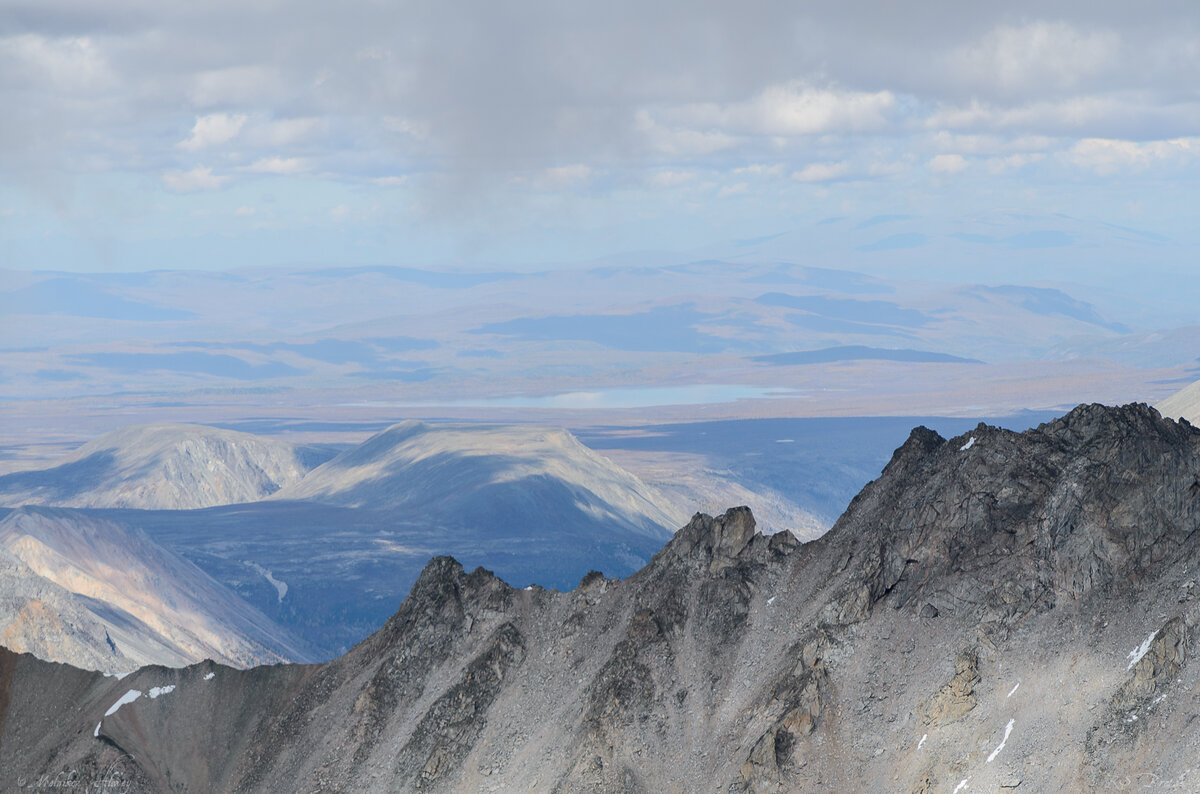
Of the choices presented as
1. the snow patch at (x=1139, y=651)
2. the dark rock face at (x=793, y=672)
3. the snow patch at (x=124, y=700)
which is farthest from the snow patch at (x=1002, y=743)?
the snow patch at (x=124, y=700)

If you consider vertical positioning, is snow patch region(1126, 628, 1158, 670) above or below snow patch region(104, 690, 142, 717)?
above

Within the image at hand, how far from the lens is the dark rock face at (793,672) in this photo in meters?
89.2

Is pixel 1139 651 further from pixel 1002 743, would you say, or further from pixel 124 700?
pixel 124 700

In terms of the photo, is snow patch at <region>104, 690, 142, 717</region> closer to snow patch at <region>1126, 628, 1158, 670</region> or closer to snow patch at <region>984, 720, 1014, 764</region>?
snow patch at <region>984, 720, 1014, 764</region>

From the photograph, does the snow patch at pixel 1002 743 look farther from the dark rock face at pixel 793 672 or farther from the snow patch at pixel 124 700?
the snow patch at pixel 124 700

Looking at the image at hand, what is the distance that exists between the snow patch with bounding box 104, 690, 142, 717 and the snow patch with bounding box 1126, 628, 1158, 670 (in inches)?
2826

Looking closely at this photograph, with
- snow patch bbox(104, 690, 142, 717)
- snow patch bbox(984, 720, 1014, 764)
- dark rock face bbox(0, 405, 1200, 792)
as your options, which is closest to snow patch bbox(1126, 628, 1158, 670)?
dark rock face bbox(0, 405, 1200, 792)

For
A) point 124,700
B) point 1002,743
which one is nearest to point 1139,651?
point 1002,743

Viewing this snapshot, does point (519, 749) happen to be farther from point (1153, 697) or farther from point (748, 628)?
point (1153, 697)

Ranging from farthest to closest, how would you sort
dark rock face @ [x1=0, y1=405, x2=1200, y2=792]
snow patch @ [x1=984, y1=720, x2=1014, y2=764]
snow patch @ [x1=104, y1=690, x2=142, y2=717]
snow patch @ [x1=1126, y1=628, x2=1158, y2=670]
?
snow patch @ [x1=104, y1=690, x2=142, y2=717]
dark rock face @ [x1=0, y1=405, x2=1200, y2=792]
snow patch @ [x1=1126, y1=628, x2=1158, y2=670]
snow patch @ [x1=984, y1=720, x2=1014, y2=764]

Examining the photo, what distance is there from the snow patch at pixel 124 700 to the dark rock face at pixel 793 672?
0.45 metres

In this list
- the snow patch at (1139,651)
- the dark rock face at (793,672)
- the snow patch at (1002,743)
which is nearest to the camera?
the snow patch at (1002,743)

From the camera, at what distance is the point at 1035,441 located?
4291 inches

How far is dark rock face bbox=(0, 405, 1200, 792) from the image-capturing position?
89188 mm
